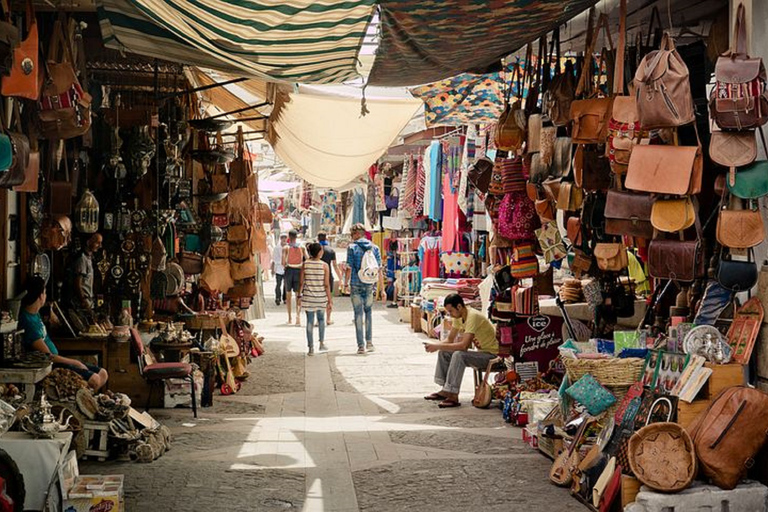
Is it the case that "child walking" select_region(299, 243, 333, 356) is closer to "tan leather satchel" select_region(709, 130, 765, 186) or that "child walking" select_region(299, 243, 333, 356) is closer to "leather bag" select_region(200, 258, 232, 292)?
"leather bag" select_region(200, 258, 232, 292)

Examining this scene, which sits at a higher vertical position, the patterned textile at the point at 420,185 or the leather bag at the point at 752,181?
the patterned textile at the point at 420,185

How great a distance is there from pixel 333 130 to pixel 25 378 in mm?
6413

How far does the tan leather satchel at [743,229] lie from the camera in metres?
5.12

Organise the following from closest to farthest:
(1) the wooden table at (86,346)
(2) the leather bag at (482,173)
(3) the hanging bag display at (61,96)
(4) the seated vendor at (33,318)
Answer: (3) the hanging bag display at (61,96) < (4) the seated vendor at (33,318) < (1) the wooden table at (86,346) < (2) the leather bag at (482,173)

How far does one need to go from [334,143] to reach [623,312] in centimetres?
596

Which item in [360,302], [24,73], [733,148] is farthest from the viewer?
[360,302]

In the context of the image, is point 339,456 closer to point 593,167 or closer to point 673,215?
point 593,167

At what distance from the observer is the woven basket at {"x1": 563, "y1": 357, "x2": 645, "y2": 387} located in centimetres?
644

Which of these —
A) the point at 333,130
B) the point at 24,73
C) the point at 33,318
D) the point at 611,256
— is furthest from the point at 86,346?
the point at 611,256

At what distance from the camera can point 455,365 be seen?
10.2 m

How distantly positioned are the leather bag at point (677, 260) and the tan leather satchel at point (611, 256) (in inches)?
59.6

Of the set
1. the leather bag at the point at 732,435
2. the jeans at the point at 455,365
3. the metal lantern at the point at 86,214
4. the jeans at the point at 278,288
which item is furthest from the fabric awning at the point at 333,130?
the jeans at the point at 278,288

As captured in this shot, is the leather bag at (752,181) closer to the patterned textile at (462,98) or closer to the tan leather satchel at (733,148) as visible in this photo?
the tan leather satchel at (733,148)

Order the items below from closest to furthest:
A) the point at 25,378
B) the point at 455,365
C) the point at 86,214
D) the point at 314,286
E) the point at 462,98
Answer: the point at 25,378
the point at 86,214
the point at 462,98
the point at 455,365
the point at 314,286
